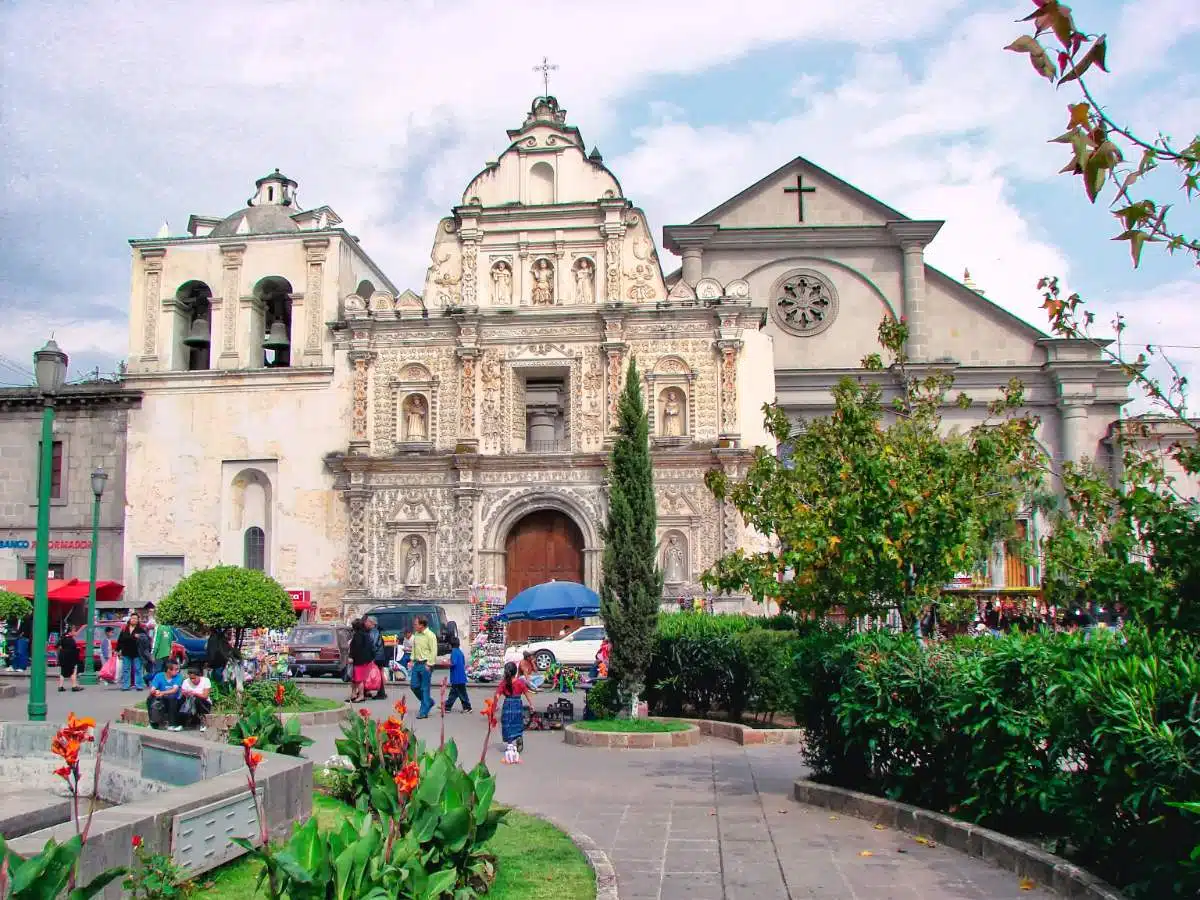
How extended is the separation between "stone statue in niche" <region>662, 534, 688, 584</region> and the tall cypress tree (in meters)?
12.2

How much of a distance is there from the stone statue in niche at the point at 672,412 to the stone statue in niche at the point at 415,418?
6.35 meters

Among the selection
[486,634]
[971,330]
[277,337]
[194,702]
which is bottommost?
[194,702]

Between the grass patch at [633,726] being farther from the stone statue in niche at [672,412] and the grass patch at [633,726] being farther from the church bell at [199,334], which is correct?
the church bell at [199,334]

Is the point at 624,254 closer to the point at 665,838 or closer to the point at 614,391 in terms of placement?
the point at 614,391

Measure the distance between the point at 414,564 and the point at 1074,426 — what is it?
1796 centimetres

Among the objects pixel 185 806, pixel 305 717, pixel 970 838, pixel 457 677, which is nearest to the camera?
pixel 185 806

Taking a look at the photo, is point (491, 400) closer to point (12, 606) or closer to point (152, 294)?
point (152, 294)

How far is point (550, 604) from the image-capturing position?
75.2 feet

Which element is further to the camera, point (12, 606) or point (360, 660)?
point (12, 606)

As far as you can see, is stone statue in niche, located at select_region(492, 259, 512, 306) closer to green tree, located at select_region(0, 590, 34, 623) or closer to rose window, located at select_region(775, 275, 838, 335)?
rose window, located at select_region(775, 275, 838, 335)

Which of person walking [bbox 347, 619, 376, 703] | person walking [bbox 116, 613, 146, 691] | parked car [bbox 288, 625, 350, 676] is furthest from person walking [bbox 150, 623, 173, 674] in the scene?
person walking [bbox 347, 619, 376, 703]

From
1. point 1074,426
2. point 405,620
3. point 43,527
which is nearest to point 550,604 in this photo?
point 405,620

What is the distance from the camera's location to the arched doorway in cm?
2997

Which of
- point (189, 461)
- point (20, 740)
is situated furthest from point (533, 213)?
point (20, 740)
